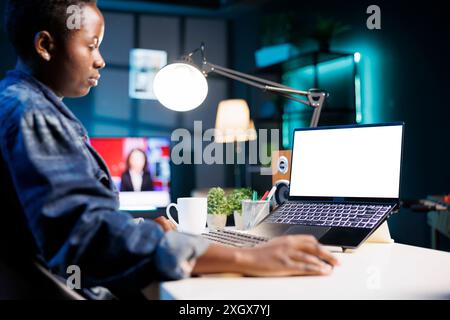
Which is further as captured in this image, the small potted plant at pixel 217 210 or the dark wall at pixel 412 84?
the dark wall at pixel 412 84

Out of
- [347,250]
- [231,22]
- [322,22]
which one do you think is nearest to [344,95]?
[322,22]

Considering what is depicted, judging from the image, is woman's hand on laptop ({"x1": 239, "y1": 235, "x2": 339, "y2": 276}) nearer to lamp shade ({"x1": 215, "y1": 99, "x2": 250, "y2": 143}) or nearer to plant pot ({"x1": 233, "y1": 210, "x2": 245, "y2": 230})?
plant pot ({"x1": 233, "y1": 210, "x2": 245, "y2": 230})

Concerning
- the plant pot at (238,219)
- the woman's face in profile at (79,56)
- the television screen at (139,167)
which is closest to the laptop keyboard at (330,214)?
the plant pot at (238,219)

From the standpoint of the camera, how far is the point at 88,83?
95cm

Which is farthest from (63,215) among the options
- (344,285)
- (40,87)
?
(344,285)

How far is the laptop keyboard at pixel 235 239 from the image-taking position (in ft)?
3.28

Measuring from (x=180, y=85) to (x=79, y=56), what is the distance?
762mm

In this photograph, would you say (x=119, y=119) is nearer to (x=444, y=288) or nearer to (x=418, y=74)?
(x=418, y=74)

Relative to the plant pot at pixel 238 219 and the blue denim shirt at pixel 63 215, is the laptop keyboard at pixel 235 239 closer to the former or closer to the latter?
the blue denim shirt at pixel 63 215

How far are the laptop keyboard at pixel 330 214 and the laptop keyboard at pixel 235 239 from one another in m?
0.21

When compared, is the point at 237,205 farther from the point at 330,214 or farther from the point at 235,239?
the point at 235,239

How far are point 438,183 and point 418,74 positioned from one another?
2.73ft

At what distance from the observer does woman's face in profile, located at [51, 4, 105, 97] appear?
0.87m

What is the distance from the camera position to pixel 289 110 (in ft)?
16.5
